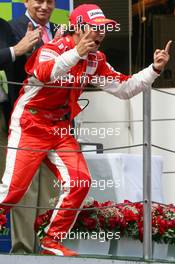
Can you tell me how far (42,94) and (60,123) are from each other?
22 centimetres

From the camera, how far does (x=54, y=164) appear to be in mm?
6344

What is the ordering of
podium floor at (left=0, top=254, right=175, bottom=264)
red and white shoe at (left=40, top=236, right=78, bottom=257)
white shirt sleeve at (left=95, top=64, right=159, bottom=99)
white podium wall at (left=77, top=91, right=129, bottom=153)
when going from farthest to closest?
white podium wall at (left=77, top=91, right=129, bottom=153) < white shirt sleeve at (left=95, top=64, right=159, bottom=99) < red and white shoe at (left=40, top=236, right=78, bottom=257) < podium floor at (left=0, top=254, right=175, bottom=264)

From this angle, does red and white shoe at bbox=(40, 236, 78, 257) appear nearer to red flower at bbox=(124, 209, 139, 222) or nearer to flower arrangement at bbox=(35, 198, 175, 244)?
flower arrangement at bbox=(35, 198, 175, 244)

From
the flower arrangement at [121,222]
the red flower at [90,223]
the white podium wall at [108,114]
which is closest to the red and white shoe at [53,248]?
the flower arrangement at [121,222]

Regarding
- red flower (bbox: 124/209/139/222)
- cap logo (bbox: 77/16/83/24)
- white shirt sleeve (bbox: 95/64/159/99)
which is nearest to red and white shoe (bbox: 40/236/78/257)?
red flower (bbox: 124/209/139/222)

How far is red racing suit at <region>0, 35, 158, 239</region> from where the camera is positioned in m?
6.20

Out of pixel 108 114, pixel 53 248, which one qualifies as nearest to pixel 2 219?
pixel 53 248

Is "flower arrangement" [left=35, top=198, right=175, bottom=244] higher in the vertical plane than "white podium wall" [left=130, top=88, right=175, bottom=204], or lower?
lower

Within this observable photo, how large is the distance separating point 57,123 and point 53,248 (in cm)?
74

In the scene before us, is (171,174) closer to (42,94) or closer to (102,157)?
(102,157)

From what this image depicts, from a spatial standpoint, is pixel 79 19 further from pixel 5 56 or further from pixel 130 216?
pixel 130 216

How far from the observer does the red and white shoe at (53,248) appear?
6.19 m

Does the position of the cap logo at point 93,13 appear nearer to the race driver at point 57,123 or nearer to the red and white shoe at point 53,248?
the race driver at point 57,123

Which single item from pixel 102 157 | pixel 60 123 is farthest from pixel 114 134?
pixel 60 123
